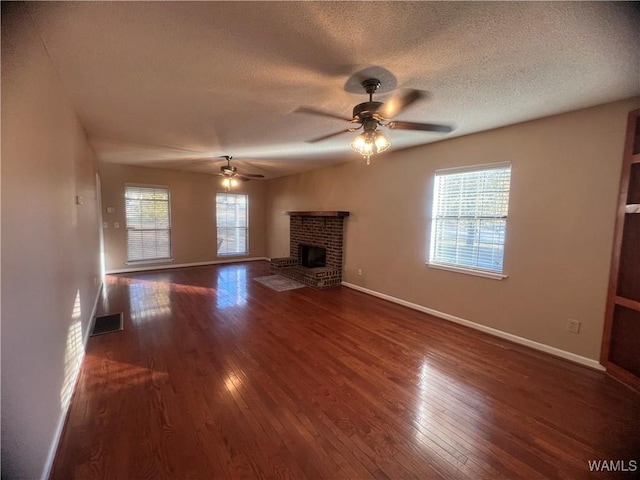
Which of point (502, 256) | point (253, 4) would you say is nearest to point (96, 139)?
point (253, 4)

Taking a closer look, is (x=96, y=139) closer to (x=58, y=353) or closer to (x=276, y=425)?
(x=58, y=353)

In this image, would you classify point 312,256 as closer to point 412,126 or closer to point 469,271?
point 469,271

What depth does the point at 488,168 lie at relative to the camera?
3.17 meters

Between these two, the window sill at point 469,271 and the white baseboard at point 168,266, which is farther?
the white baseboard at point 168,266

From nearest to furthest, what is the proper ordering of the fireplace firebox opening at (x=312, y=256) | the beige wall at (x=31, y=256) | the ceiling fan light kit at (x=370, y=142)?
the beige wall at (x=31, y=256) < the ceiling fan light kit at (x=370, y=142) < the fireplace firebox opening at (x=312, y=256)

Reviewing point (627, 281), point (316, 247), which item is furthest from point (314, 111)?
point (316, 247)

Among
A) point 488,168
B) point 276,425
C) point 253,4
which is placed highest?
point 253,4

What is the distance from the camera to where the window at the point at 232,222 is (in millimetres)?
7266

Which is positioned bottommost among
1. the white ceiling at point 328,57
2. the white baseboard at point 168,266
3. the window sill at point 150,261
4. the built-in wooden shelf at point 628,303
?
the white baseboard at point 168,266

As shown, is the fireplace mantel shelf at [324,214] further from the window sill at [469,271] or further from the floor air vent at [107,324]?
the floor air vent at [107,324]

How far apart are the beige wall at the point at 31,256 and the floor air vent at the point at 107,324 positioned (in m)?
1.19

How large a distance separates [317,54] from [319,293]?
3712 mm

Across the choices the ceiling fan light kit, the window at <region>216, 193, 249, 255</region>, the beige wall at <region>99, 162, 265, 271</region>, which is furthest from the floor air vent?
the window at <region>216, 193, 249, 255</region>

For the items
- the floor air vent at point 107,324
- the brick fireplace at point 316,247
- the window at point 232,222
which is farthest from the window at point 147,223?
the floor air vent at point 107,324
